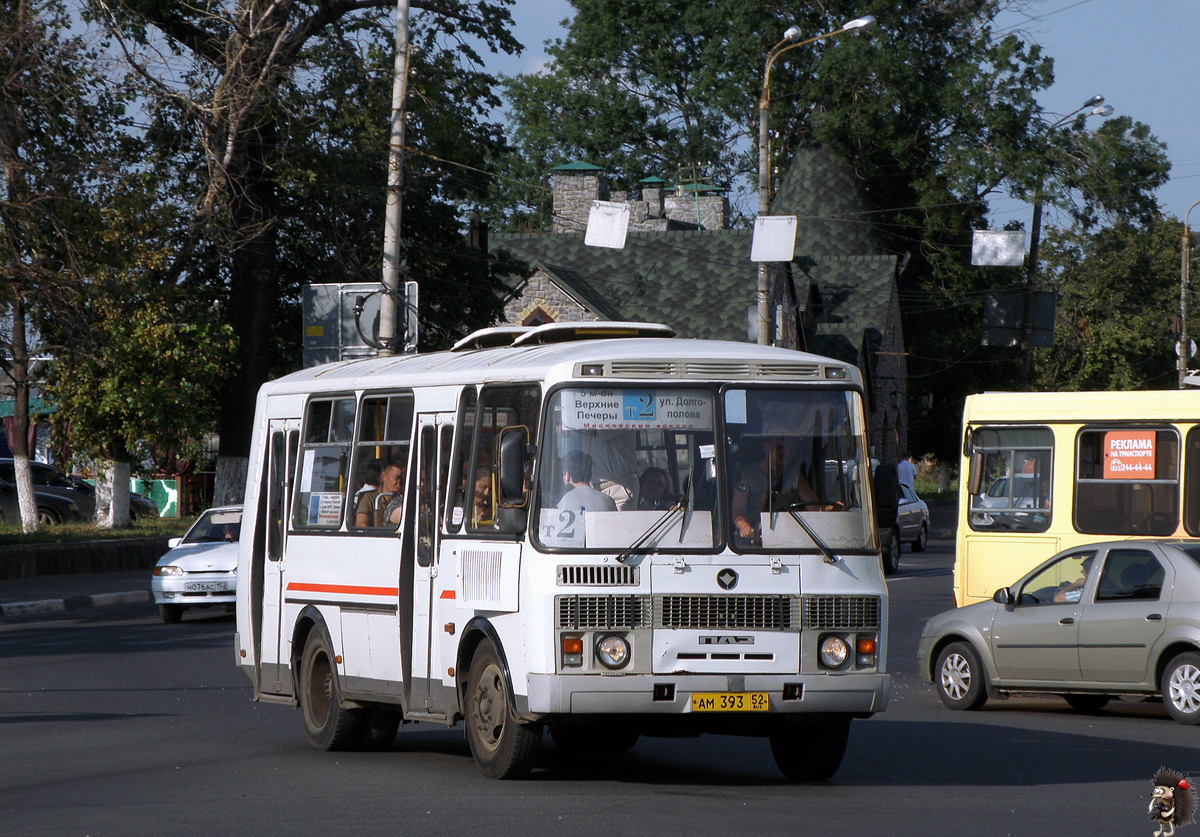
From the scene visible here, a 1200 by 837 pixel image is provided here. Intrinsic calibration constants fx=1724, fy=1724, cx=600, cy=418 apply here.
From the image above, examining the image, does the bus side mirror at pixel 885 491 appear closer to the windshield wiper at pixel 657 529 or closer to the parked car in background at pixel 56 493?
the windshield wiper at pixel 657 529

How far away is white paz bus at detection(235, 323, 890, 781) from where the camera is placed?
29.7ft

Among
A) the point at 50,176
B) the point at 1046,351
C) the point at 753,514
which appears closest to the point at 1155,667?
the point at 753,514

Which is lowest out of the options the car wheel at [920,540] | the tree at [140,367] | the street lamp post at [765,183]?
the car wheel at [920,540]

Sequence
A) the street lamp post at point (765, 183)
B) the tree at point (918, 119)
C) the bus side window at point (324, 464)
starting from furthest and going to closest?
the tree at point (918, 119) < the street lamp post at point (765, 183) < the bus side window at point (324, 464)

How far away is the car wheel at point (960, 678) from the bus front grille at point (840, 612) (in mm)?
5085

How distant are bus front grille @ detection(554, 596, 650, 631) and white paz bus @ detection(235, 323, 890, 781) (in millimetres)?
10

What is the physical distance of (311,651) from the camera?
11.6m

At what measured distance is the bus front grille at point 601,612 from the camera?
8.99 m

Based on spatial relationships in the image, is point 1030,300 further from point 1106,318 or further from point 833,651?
point 1106,318

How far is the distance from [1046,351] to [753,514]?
67866 mm

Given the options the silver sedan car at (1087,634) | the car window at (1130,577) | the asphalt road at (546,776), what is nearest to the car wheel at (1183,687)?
the silver sedan car at (1087,634)

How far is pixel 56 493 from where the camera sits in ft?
131

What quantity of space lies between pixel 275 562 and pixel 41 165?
46.9ft

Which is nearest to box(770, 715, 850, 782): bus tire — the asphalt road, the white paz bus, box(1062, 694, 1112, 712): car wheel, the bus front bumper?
the white paz bus
